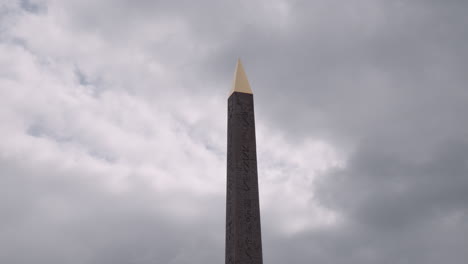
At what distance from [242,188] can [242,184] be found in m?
0.13

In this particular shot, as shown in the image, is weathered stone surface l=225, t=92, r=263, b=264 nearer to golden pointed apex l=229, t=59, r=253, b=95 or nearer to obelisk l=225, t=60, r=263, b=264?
obelisk l=225, t=60, r=263, b=264

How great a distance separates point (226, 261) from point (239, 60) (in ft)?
23.1

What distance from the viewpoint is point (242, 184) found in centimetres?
1734

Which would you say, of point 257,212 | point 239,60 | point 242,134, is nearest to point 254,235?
point 257,212

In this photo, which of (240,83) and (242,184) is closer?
(242,184)

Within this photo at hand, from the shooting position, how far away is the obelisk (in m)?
16.8

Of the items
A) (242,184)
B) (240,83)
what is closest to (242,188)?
(242,184)

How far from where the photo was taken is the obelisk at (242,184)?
659 inches

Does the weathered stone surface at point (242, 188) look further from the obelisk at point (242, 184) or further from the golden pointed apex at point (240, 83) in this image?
the golden pointed apex at point (240, 83)

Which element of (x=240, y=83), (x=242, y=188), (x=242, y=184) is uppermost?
(x=240, y=83)

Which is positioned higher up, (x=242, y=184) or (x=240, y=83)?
(x=240, y=83)

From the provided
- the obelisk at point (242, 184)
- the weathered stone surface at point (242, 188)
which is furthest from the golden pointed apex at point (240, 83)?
the weathered stone surface at point (242, 188)

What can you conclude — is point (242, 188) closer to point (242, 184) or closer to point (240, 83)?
point (242, 184)

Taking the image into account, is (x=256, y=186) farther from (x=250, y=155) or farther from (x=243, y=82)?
(x=243, y=82)
